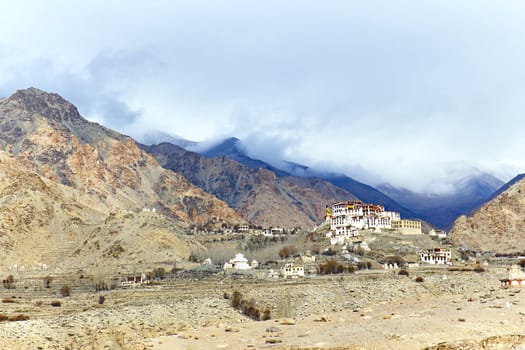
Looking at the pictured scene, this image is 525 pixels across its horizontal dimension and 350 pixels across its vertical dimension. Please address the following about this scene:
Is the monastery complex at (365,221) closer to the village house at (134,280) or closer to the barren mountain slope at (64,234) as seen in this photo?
the barren mountain slope at (64,234)

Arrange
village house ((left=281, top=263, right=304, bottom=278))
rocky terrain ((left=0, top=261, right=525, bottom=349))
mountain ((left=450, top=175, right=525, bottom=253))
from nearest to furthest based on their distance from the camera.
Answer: rocky terrain ((left=0, top=261, right=525, bottom=349))
village house ((left=281, top=263, right=304, bottom=278))
mountain ((left=450, top=175, right=525, bottom=253))

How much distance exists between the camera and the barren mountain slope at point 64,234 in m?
123

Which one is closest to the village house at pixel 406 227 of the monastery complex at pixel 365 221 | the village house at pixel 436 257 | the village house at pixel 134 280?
the monastery complex at pixel 365 221

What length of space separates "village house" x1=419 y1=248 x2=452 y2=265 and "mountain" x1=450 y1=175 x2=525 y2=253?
48942 millimetres

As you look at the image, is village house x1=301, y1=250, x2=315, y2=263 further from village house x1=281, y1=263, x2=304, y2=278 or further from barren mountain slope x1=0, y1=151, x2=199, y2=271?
barren mountain slope x1=0, y1=151, x2=199, y2=271

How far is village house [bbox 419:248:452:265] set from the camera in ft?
365

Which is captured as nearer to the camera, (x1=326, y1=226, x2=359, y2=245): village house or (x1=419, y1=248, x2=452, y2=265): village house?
(x1=419, y1=248, x2=452, y2=265): village house

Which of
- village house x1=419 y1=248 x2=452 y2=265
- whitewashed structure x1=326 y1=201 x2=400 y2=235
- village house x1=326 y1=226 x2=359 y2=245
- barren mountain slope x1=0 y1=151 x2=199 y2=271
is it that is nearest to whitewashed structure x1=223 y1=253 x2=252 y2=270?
barren mountain slope x1=0 y1=151 x2=199 y2=271

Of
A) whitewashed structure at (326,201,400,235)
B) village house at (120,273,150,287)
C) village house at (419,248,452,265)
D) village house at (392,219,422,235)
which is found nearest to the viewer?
village house at (120,273,150,287)

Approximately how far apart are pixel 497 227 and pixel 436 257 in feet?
217

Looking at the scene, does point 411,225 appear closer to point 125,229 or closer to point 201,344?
point 125,229

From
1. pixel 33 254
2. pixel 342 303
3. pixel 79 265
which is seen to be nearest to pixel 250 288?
pixel 342 303

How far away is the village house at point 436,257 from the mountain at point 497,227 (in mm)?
48942

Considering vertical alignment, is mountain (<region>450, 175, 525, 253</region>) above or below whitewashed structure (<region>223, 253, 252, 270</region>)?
above
